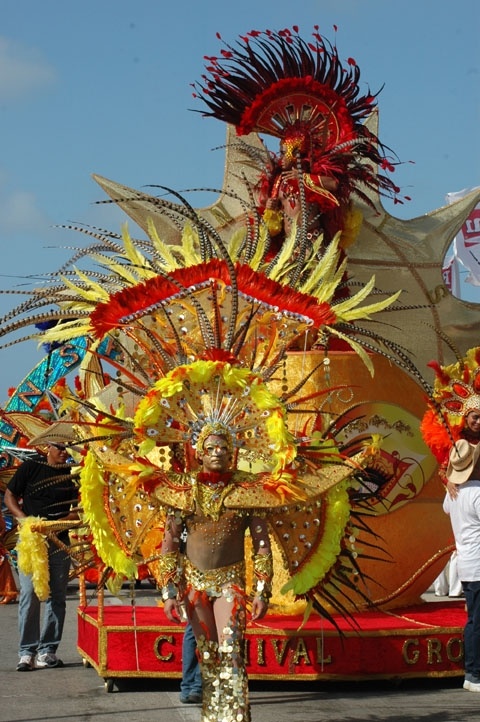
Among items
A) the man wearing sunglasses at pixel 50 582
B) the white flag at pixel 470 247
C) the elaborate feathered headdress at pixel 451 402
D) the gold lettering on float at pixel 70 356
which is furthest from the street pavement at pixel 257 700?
the white flag at pixel 470 247

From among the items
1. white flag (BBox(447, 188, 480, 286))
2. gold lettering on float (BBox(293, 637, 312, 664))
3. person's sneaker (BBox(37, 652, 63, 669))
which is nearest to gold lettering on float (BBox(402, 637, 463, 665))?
gold lettering on float (BBox(293, 637, 312, 664))

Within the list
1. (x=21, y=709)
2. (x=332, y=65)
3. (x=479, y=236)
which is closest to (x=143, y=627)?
(x=21, y=709)

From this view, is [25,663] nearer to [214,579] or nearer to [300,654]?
[300,654]

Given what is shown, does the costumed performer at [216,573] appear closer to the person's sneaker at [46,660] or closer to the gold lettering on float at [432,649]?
the gold lettering on float at [432,649]

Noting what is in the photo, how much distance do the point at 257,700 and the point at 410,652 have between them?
103 centimetres

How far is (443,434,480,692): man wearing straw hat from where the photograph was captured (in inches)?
322

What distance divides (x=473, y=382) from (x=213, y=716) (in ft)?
10.3

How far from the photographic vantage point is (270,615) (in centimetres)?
877

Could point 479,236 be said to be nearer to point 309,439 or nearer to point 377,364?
point 377,364

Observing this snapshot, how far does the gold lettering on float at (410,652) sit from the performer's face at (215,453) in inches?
91.2

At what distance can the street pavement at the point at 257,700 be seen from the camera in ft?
24.2

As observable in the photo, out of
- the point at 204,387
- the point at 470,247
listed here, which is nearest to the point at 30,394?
the point at 470,247

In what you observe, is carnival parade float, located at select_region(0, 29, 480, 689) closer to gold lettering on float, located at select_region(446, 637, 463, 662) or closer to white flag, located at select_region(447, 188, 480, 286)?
gold lettering on float, located at select_region(446, 637, 463, 662)

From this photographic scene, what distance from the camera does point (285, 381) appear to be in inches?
285
